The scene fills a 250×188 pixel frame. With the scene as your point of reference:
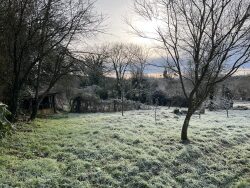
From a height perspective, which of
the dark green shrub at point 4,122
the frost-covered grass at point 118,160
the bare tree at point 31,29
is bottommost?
the frost-covered grass at point 118,160

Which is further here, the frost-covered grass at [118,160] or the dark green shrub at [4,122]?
the dark green shrub at [4,122]

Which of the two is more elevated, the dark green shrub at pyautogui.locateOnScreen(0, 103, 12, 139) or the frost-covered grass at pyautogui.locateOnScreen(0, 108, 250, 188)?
the dark green shrub at pyautogui.locateOnScreen(0, 103, 12, 139)

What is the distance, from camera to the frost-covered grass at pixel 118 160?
32.3 feet

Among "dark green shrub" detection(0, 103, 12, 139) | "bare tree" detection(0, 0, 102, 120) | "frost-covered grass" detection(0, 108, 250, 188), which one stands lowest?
"frost-covered grass" detection(0, 108, 250, 188)

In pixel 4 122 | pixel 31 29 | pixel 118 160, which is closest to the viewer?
pixel 118 160

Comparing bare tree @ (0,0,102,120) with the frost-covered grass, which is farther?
bare tree @ (0,0,102,120)

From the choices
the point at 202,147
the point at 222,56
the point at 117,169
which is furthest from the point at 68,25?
the point at 117,169

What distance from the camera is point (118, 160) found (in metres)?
12.2

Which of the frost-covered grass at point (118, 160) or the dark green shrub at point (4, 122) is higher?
the dark green shrub at point (4, 122)

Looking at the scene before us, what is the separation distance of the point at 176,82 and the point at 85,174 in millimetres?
67279

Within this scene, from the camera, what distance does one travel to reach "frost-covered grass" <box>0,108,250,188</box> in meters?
9.86

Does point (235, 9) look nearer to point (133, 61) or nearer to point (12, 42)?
point (12, 42)

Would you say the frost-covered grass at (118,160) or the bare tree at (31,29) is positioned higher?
the bare tree at (31,29)

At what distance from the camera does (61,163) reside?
35.8 feet
